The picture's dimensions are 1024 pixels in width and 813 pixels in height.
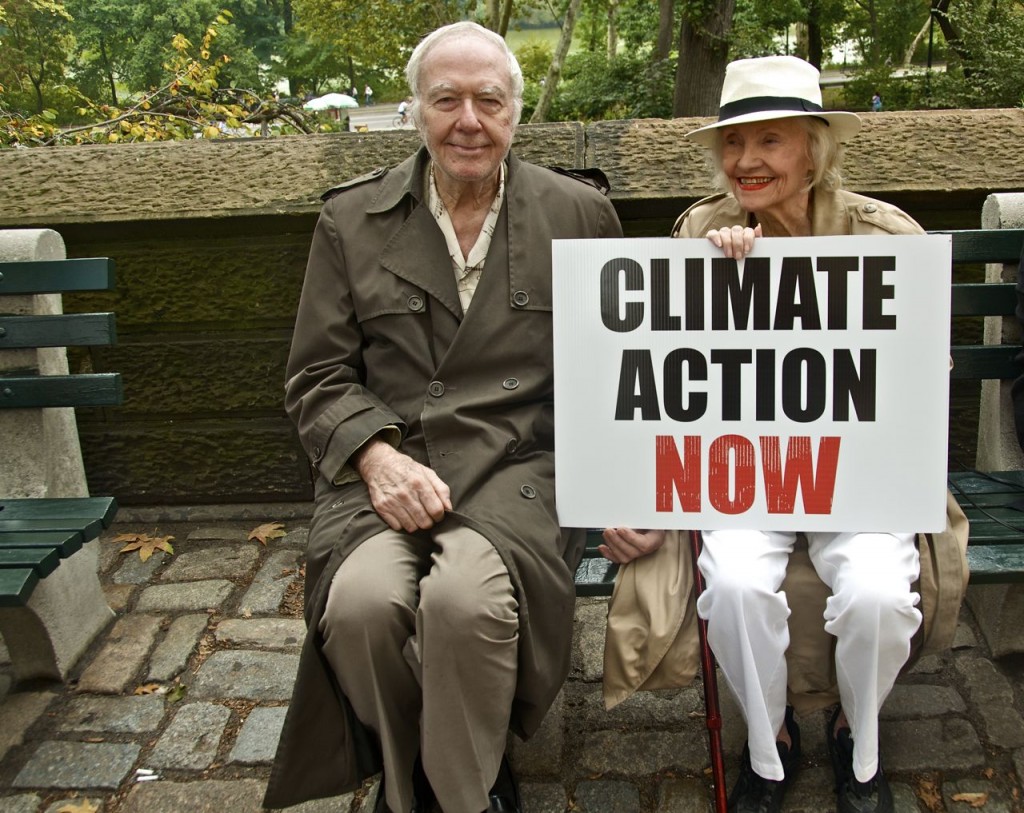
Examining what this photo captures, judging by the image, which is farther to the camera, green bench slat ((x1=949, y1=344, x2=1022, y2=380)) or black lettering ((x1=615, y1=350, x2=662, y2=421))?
green bench slat ((x1=949, y1=344, x2=1022, y2=380))

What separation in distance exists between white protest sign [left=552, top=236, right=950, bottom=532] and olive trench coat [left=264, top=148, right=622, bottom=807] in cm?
27

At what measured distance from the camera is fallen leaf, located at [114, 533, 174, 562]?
3.82 meters

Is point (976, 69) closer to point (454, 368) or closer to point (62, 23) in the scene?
point (454, 368)

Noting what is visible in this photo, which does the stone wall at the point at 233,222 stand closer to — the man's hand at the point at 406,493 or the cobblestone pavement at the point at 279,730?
the cobblestone pavement at the point at 279,730

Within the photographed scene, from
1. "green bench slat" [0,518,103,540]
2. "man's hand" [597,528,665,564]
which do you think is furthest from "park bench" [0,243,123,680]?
"man's hand" [597,528,665,564]

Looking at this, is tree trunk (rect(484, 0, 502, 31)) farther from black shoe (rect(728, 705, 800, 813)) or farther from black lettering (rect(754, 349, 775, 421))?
black shoe (rect(728, 705, 800, 813))

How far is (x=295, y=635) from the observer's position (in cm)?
321

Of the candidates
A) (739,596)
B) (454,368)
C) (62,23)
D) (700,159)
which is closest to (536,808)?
(739,596)

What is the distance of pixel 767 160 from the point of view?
2416 mm

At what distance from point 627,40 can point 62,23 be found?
1286 cm

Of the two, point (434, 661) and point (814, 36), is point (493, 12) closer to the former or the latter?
point (434, 661)

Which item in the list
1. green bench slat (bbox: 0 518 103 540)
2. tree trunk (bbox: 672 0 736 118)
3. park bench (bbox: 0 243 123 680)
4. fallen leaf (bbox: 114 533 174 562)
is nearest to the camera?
green bench slat (bbox: 0 518 103 540)

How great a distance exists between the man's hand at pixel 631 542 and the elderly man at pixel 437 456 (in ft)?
0.40

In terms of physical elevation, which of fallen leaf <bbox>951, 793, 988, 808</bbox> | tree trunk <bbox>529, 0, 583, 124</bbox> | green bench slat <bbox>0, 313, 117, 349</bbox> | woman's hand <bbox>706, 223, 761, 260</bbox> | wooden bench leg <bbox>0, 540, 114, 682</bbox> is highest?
tree trunk <bbox>529, 0, 583, 124</bbox>
